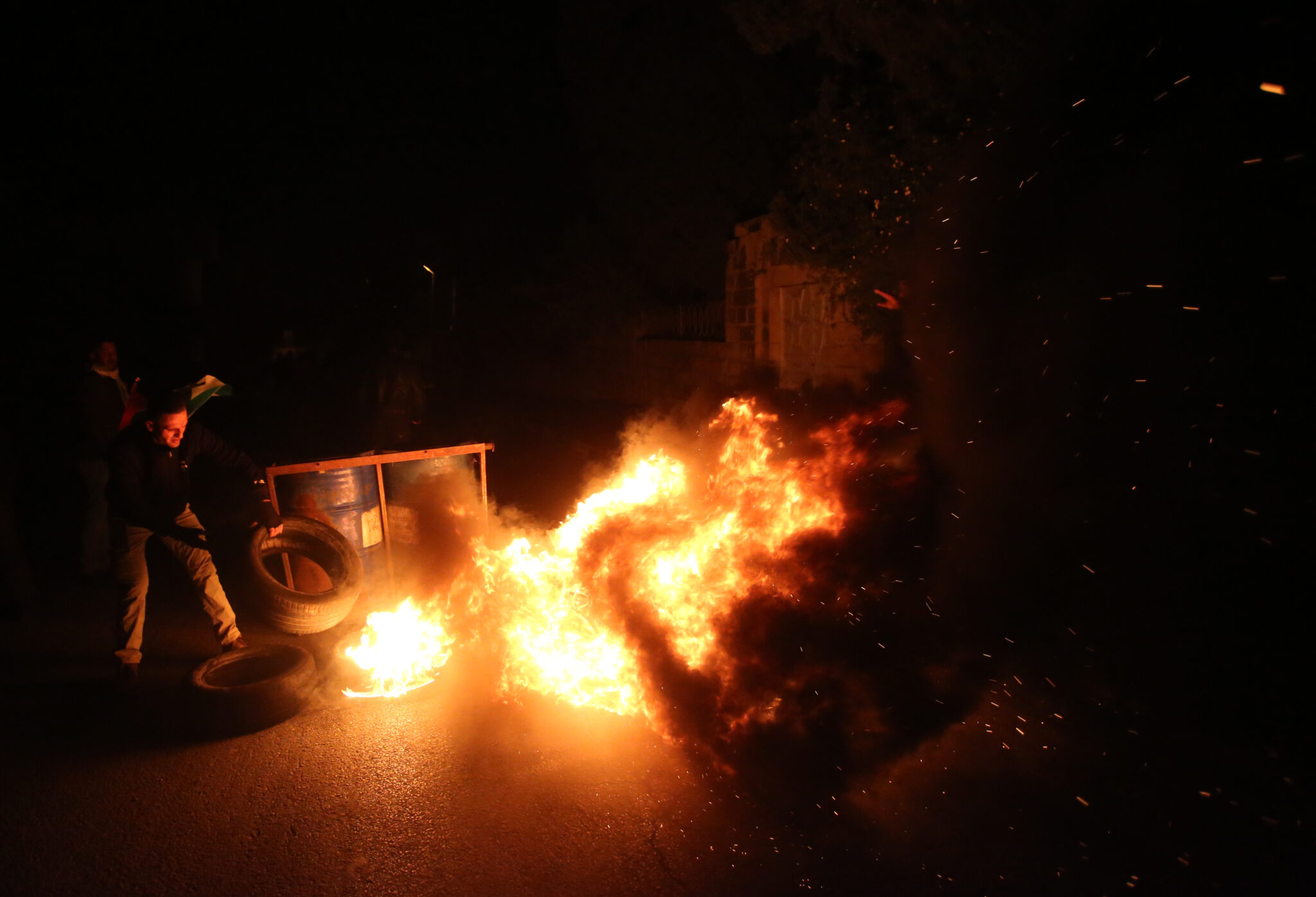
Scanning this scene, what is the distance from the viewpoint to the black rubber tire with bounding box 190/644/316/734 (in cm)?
468

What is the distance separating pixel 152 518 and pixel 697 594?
4.08 metres

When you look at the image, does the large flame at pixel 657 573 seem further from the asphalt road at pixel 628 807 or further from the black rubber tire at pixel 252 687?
the black rubber tire at pixel 252 687

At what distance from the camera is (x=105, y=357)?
776 centimetres

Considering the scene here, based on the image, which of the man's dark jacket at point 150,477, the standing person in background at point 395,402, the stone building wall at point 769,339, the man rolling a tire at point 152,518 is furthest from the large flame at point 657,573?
the standing person in background at point 395,402

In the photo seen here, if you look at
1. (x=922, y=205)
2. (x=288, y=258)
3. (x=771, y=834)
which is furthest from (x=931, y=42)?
(x=288, y=258)

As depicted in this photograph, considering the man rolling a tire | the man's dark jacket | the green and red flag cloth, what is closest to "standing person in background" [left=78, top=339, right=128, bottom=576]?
the green and red flag cloth

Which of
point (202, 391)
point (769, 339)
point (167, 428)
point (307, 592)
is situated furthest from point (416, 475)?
point (769, 339)

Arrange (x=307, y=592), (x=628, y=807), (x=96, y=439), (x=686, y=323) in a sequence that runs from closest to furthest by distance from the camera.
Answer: (x=628, y=807) → (x=307, y=592) → (x=96, y=439) → (x=686, y=323)

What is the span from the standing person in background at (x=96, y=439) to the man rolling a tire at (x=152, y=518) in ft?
8.68

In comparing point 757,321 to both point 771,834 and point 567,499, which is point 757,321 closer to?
point 567,499

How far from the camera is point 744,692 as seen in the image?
421 centimetres

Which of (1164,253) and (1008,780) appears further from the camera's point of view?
(1008,780)

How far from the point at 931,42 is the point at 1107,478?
10.8 ft

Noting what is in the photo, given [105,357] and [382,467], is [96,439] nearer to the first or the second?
[105,357]
